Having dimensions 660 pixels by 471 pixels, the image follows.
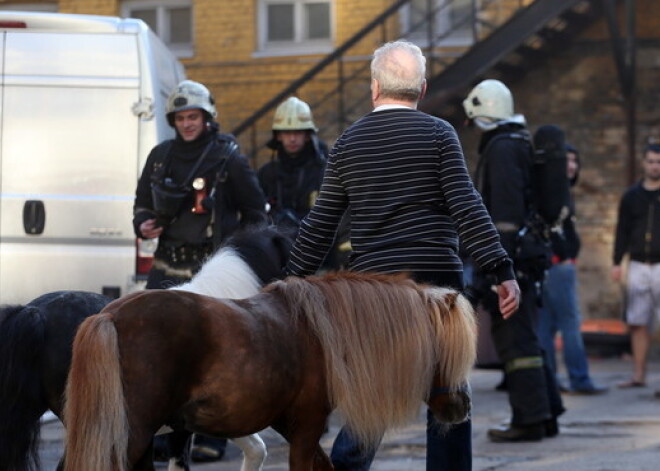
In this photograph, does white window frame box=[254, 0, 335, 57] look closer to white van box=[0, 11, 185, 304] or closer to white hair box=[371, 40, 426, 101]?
white van box=[0, 11, 185, 304]

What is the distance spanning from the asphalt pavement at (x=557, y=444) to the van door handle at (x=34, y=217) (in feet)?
4.30

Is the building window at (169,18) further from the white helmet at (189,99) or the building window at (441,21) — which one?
the white helmet at (189,99)

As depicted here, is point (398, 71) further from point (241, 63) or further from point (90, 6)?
point (90, 6)

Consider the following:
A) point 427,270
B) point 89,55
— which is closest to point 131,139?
point 89,55

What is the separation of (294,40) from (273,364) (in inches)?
571

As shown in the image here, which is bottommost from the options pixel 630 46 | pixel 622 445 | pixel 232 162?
pixel 622 445

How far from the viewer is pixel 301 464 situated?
523 centimetres

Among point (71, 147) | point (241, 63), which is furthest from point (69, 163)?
point (241, 63)

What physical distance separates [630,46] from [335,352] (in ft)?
40.7

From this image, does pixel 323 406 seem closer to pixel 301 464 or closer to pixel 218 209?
pixel 301 464

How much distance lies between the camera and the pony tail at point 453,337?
5.32 m

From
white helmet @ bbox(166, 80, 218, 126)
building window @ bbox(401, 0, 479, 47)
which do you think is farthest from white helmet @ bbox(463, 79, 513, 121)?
building window @ bbox(401, 0, 479, 47)

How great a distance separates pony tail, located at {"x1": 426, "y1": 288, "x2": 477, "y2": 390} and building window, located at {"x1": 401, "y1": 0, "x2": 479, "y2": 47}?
13277 millimetres

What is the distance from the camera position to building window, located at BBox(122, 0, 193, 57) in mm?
19656
